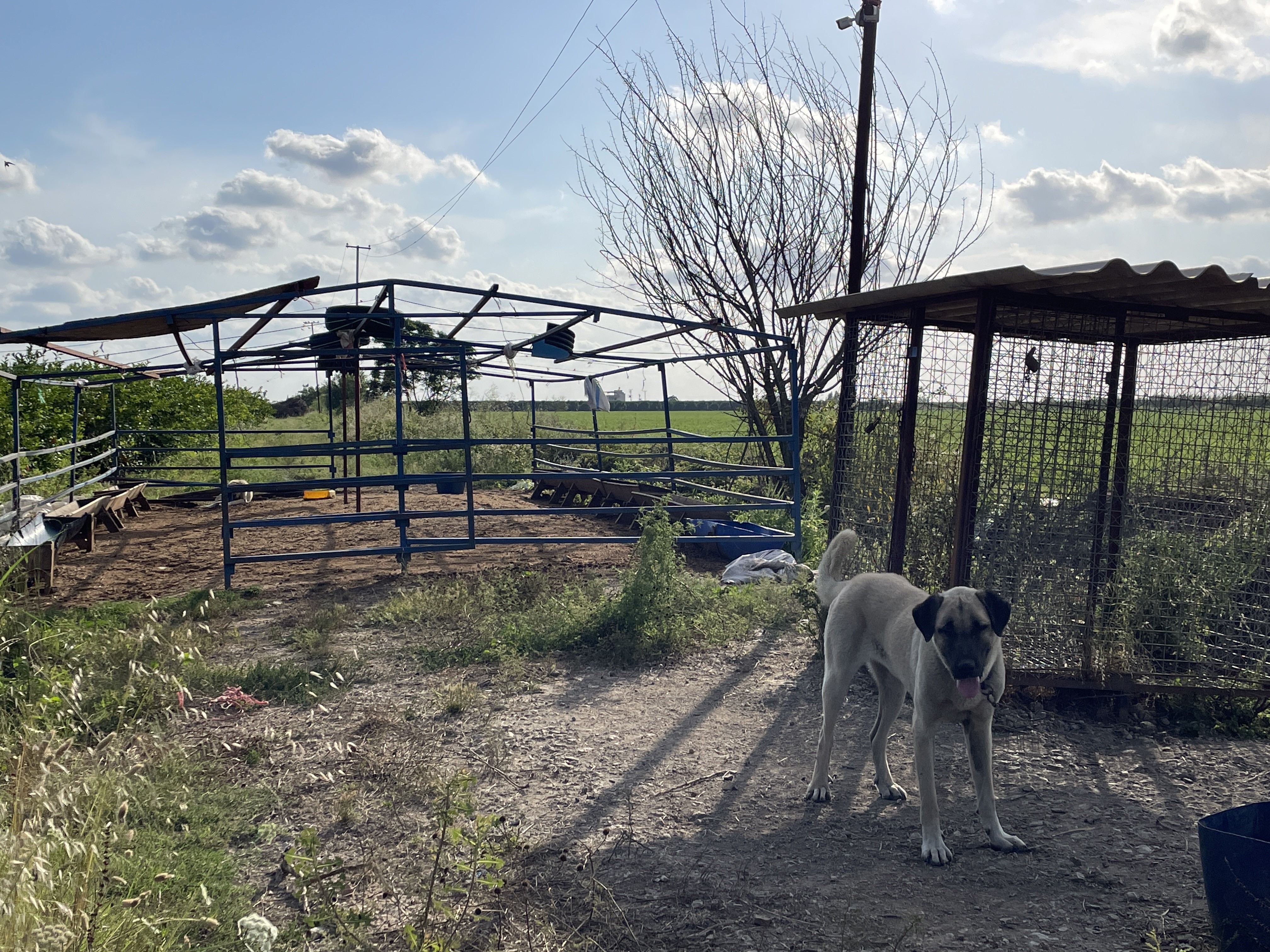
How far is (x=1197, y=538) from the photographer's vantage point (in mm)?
5785

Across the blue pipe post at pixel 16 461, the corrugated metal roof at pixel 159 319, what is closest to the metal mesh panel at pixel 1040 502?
the corrugated metal roof at pixel 159 319

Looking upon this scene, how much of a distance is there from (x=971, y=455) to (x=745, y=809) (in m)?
2.57

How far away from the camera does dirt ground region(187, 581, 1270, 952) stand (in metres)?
3.16

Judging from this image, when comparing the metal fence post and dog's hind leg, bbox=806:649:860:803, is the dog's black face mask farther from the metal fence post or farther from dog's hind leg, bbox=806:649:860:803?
the metal fence post

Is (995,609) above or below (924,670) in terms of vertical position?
above

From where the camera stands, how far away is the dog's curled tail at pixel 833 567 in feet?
15.9

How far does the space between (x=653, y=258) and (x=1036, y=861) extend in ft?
35.8

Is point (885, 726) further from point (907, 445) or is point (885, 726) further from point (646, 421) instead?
point (646, 421)

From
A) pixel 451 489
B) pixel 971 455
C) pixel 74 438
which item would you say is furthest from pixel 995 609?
pixel 74 438

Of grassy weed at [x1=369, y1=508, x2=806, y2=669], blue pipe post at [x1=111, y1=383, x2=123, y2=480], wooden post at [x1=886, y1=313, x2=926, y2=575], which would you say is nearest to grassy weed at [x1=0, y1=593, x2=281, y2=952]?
grassy weed at [x1=369, y1=508, x2=806, y2=669]

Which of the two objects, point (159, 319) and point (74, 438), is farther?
point (74, 438)

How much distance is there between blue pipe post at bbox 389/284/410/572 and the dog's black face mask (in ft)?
20.2

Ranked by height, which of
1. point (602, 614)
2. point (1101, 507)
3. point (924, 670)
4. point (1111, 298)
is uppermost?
point (1111, 298)

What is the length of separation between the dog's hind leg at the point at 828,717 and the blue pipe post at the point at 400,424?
18.2 ft
